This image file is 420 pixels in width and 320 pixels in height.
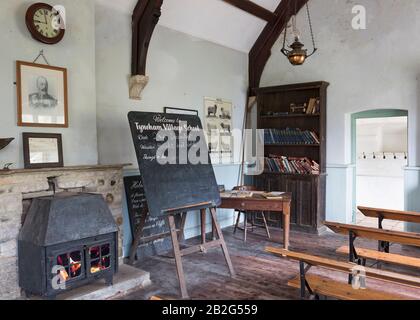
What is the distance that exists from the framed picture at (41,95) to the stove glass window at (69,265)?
47.9 inches

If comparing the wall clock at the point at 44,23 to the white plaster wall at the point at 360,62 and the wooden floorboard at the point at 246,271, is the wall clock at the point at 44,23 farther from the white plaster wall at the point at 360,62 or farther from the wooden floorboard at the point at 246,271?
the white plaster wall at the point at 360,62

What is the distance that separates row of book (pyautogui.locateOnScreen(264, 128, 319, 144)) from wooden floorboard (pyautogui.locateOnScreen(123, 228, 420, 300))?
1506mm

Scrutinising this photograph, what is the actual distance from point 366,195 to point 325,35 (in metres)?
4.42

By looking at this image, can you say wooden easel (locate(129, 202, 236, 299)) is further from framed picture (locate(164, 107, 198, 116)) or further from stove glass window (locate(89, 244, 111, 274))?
framed picture (locate(164, 107, 198, 116))

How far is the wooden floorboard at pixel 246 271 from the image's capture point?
340 centimetres

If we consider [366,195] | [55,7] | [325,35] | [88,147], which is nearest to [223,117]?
[325,35]

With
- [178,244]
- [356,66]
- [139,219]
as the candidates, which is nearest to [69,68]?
[139,219]

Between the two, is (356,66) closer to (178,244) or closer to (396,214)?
(396,214)

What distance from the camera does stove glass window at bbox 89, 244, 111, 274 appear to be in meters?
3.22

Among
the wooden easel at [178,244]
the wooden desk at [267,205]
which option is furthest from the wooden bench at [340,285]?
the wooden desk at [267,205]

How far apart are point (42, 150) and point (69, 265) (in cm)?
107

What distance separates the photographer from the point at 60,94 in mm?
3496

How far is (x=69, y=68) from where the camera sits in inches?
141

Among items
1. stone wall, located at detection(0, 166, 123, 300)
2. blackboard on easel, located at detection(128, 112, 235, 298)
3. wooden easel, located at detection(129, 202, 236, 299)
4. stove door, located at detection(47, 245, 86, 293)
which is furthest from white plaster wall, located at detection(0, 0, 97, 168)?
wooden easel, located at detection(129, 202, 236, 299)
